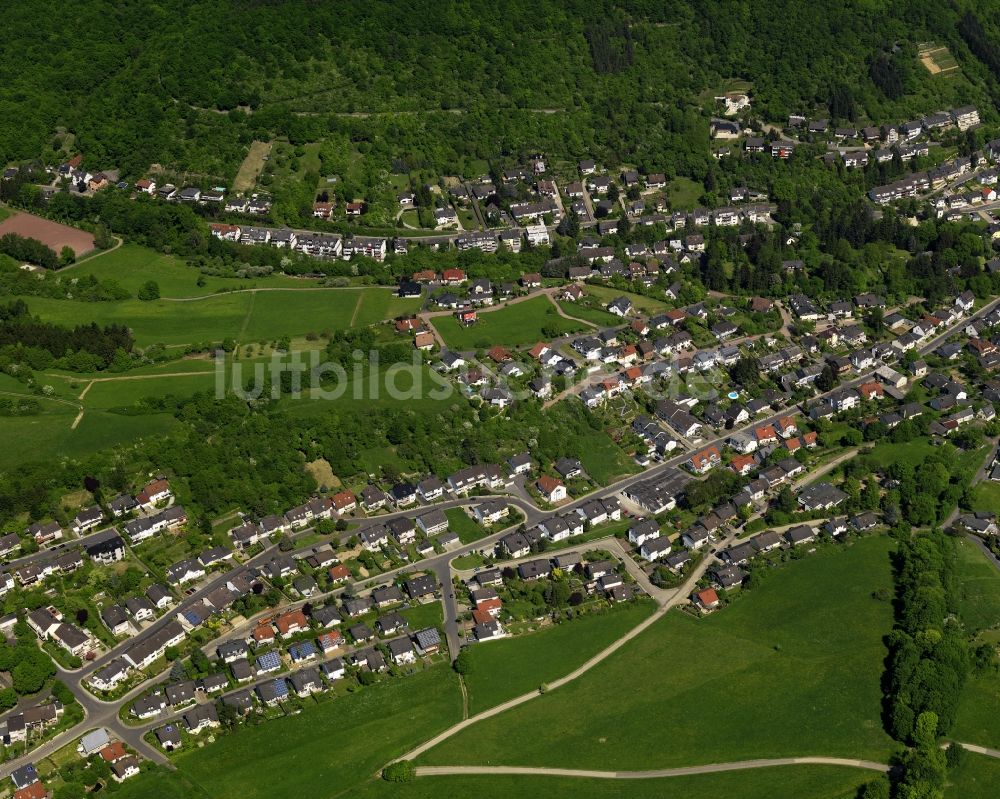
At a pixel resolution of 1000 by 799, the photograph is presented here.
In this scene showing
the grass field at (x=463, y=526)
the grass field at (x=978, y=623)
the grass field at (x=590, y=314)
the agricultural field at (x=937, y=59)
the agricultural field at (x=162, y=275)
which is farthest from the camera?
the agricultural field at (x=937, y=59)

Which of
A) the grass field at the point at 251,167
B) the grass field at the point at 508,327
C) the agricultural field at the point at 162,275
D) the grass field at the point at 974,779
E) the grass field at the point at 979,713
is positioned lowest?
the grass field at the point at 974,779

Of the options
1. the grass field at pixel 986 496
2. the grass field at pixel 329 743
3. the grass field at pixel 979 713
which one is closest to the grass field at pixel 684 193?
the grass field at pixel 986 496

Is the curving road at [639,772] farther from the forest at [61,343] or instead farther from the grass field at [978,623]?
the forest at [61,343]

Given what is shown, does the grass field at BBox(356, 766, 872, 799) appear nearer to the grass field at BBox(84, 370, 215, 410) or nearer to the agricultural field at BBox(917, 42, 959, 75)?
the grass field at BBox(84, 370, 215, 410)

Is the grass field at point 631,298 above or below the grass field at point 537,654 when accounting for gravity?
above

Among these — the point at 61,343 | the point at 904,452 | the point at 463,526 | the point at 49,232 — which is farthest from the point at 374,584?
the point at 49,232

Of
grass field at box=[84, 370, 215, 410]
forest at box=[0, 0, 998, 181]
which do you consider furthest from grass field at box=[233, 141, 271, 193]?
grass field at box=[84, 370, 215, 410]

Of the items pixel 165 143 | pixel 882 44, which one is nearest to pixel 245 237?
pixel 165 143
